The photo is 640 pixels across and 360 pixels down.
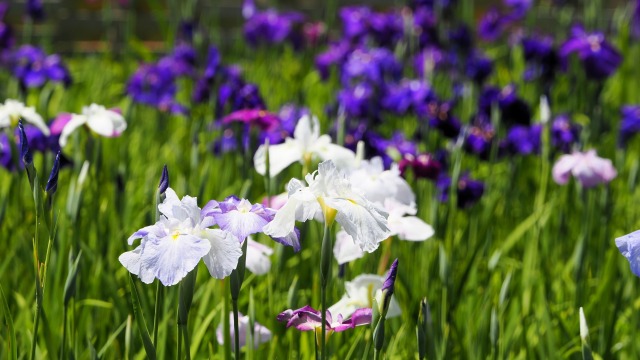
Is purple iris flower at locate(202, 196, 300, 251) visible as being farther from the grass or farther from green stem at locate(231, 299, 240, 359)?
the grass

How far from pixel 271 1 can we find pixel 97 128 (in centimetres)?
508

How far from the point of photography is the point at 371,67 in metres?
3.85

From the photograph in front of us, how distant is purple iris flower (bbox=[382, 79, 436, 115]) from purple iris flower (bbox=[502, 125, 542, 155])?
1.12 ft

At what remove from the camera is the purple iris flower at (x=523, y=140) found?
3031 millimetres

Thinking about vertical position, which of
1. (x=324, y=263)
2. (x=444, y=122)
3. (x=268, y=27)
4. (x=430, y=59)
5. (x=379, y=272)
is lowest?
(x=379, y=272)

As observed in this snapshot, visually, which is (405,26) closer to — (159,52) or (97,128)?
(97,128)

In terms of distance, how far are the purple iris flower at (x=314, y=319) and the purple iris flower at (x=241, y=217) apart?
0.11m

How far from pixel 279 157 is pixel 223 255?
73cm

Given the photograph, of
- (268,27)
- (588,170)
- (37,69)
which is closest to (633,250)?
(588,170)

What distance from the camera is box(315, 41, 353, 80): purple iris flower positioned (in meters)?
4.45

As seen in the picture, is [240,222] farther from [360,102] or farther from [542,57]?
[542,57]

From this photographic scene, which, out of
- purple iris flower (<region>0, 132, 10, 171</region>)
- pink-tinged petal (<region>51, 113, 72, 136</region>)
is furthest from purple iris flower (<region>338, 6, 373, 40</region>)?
pink-tinged petal (<region>51, 113, 72, 136</region>)

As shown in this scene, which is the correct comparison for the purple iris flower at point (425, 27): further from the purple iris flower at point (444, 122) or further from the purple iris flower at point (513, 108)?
the purple iris flower at point (444, 122)

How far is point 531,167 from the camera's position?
146 inches
